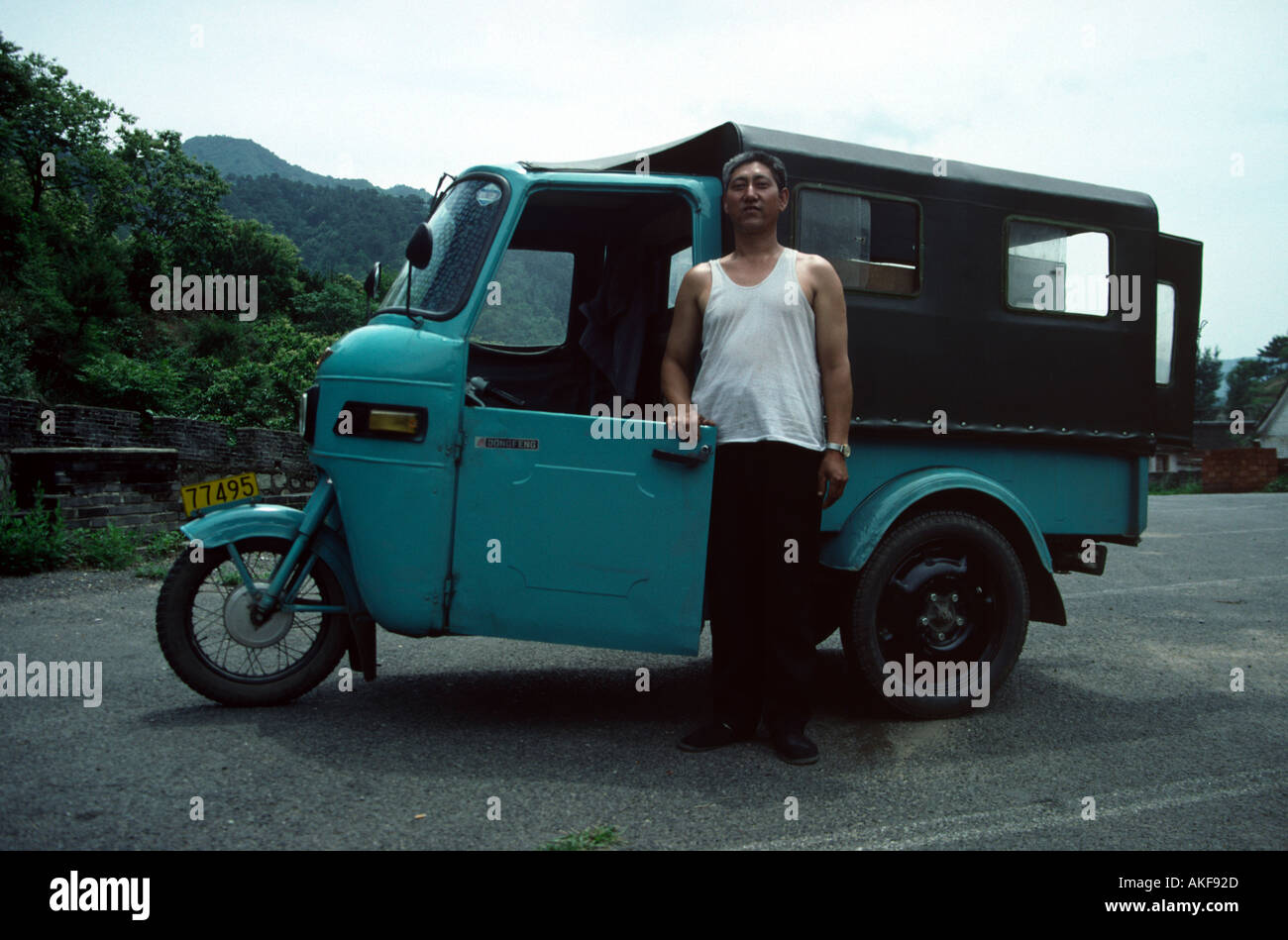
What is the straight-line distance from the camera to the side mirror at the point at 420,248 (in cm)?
403

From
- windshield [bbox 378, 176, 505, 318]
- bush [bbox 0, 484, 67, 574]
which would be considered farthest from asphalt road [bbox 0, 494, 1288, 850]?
bush [bbox 0, 484, 67, 574]

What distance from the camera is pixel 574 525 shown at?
153 inches

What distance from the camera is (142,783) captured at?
3357 millimetres

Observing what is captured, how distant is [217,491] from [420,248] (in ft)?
4.59

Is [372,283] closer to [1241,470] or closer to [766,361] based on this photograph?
[766,361]

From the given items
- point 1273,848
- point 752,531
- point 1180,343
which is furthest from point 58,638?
point 1180,343

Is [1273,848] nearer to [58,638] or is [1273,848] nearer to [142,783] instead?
[142,783]

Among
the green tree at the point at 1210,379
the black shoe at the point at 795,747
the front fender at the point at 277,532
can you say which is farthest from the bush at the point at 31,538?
the green tree at the point at 1210,379

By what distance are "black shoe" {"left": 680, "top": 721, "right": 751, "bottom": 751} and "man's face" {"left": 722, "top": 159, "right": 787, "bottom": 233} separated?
193 centimetres

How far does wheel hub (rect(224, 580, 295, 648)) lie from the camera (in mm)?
4078

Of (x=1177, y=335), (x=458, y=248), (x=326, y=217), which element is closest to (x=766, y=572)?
(x=458, y=248)

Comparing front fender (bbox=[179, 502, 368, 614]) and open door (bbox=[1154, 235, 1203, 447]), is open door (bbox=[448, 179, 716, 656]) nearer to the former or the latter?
front fender (bbox=[179, 502, 368, 614])

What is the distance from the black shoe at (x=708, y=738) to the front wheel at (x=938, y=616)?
0.70 meters
